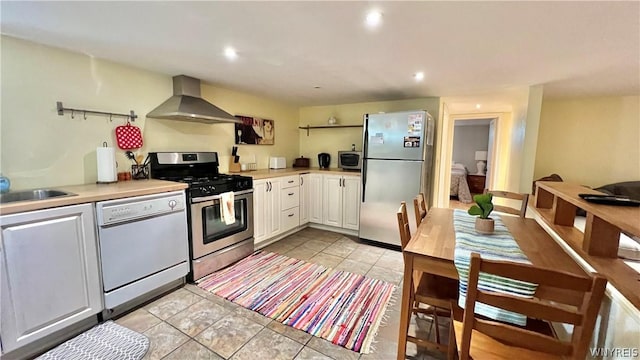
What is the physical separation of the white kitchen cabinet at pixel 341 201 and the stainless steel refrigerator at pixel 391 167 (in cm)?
24

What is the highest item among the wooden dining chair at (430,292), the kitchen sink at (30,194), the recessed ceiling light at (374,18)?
the recessed ceiling light at (374,18)

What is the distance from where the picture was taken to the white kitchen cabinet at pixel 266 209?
3219 mm

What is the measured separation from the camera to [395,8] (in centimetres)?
140

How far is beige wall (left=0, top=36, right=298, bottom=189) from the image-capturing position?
1.88 metres

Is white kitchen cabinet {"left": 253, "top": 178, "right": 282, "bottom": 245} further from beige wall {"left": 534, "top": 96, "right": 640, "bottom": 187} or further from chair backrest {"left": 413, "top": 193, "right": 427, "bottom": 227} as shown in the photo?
beige wall {"left": 534, "top": 96, "right": 640, "bottom": 187}

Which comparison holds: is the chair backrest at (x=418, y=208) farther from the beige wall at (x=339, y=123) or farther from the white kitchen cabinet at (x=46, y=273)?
the white kitchen cabinet at (x=46, y=273)

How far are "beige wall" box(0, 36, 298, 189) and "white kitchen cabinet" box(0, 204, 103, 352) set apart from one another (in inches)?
27.2

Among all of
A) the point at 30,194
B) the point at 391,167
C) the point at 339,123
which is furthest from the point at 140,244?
the point at 339,123

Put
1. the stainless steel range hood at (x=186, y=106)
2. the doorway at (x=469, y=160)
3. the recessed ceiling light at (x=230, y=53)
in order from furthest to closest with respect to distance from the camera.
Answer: the doorway at (x=469, y=160), the stainless steel range hood at (x=186, y=106), the recessed ceiling light at (x=230, y=53)

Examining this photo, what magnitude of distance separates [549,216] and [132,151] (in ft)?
11.8

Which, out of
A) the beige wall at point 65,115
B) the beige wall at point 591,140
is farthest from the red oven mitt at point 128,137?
the beige wall at point 591,140

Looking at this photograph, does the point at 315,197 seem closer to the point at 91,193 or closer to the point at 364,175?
the point at 364,175

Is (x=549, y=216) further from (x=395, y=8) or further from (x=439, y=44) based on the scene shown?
(x=395, y=8)

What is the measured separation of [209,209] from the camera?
2586 millimetres
